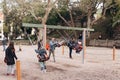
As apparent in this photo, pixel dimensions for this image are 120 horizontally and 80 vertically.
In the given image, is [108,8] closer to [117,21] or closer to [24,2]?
[117,21]

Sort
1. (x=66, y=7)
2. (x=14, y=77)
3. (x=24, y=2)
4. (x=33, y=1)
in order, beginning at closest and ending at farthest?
(x=14, y=77) < (x=24, y=2) < (x=33, y=1) < (x=66, y=7)

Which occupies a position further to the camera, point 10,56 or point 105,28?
point 105,28

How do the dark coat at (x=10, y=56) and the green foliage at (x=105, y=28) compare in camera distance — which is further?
the green foliage at (x=105, y=28)

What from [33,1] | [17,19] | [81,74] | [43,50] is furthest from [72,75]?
[17,19]

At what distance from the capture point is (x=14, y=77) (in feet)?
51.7

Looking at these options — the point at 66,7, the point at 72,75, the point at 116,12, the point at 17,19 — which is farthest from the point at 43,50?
the point at 17,19

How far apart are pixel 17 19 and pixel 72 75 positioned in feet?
182

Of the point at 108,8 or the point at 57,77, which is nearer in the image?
the point at 57,77

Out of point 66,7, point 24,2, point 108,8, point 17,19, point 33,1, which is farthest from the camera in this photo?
A: point 17,19

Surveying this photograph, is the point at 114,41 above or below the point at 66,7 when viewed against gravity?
below

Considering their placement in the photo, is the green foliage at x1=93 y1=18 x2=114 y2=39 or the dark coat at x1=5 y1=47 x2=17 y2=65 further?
the green foliage at x1=93 y1=18 x2=114 y2=39

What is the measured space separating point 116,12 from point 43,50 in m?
39.0

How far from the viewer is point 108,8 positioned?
5556 cm

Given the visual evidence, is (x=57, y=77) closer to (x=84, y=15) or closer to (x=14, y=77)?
(x=14, y=77)
